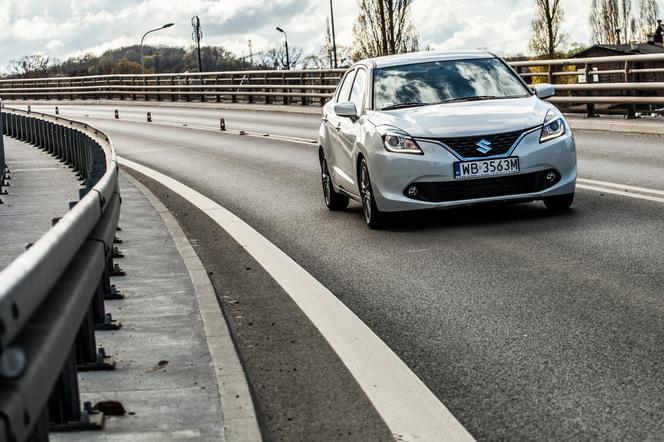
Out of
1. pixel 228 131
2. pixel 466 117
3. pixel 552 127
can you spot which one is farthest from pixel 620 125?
pixel 228 131

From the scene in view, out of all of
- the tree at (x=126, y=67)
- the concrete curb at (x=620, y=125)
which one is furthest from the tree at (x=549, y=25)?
the tree at (x=126, y=67)

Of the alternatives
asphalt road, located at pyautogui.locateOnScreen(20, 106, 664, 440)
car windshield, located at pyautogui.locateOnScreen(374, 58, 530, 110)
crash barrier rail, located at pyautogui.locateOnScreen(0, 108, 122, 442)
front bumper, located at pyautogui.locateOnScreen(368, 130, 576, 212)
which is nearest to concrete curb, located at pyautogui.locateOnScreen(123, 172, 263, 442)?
crash barrier rail, located at pyautogui.locateOnScreen(0, 108, 122, 442)

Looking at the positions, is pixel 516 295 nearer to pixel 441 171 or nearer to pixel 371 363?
pixel 371 363

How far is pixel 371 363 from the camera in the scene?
532 cm

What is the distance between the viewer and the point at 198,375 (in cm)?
492

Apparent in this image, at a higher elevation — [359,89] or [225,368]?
[359,89]

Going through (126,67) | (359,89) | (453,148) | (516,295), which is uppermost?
(126,67)

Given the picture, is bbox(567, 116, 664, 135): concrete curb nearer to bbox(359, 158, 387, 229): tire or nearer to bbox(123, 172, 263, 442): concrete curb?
bbox(359, 158, 387, 229): tire

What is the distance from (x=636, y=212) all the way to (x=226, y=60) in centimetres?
15909

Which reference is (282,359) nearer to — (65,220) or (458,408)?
(458,408)

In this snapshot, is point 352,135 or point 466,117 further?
point 352,135

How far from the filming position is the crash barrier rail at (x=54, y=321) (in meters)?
2.75

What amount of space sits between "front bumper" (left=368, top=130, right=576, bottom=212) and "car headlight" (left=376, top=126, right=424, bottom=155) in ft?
0.14

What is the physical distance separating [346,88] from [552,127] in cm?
269
